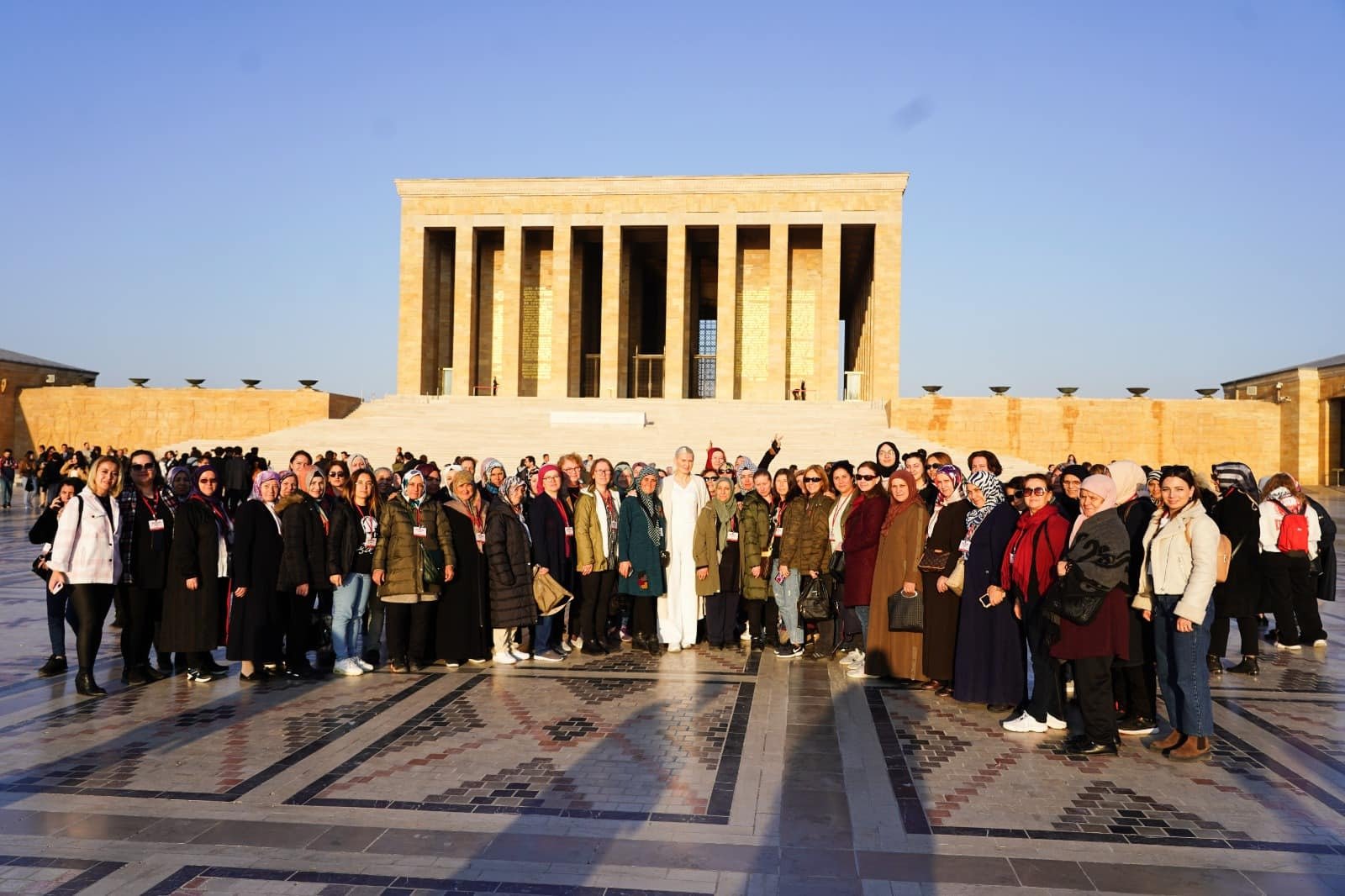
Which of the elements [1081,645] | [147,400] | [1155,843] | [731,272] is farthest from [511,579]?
[147,400]

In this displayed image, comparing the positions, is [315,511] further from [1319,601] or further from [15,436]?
[15,436]

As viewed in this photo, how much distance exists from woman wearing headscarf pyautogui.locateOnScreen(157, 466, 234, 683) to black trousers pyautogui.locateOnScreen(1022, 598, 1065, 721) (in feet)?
19.4

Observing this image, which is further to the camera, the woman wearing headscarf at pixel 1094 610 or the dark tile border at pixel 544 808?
the woman wearing headscarf at pixel 1094 610

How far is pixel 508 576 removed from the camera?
7391 mm

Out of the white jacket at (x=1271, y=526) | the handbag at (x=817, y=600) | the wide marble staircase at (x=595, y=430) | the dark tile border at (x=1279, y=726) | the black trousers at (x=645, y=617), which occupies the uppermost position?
the wide marble staircase at (x=595, y=430)

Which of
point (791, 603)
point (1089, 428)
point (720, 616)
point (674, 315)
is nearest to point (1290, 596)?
point (791, 603)

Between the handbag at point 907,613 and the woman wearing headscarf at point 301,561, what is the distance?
446cm

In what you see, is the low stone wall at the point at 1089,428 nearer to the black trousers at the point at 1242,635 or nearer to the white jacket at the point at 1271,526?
the white jacket at the point at 1271,526

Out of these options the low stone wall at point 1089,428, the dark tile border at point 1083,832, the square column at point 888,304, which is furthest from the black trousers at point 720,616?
the square column at point 888,304

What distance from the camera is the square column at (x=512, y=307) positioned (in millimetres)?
35312

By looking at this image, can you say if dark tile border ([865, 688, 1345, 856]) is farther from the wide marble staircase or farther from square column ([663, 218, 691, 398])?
square column ([663, 218, 691, 398])

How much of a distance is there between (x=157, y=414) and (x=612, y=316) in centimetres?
1679

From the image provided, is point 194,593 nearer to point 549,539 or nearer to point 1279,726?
point 549,539

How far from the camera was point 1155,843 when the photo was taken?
4.00m
